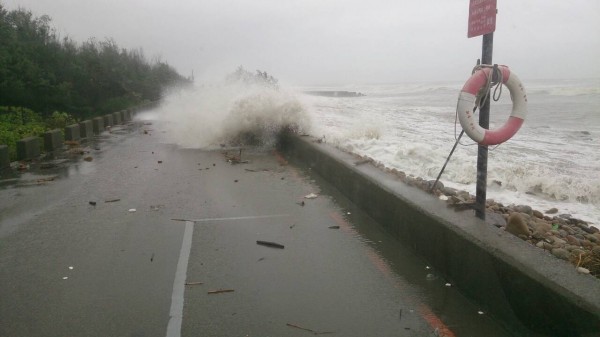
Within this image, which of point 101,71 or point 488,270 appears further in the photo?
point 101,71

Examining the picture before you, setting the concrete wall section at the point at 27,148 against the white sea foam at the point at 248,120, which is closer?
the concrete wall section at the point at 27,148

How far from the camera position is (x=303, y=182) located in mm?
9781

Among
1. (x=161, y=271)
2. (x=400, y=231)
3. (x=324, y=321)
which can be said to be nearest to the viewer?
(x=324, y=321)

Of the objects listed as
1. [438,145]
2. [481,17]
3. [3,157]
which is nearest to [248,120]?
[438,145]

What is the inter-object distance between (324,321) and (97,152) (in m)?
12.4

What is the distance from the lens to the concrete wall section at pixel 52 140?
14.6 meters

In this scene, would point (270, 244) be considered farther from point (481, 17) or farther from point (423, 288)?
point (481, 17)

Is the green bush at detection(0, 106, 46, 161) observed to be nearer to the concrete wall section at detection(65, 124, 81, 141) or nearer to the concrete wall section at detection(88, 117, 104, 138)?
the concrete wall section at detection(65, 124, 81, 141)

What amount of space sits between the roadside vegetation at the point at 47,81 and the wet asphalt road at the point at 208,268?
26.8ft

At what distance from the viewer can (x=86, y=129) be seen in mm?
18641

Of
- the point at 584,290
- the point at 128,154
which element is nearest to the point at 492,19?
the point at 584,290

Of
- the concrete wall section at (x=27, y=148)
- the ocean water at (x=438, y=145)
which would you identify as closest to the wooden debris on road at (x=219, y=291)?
the ocean water at (x=438, y=145)

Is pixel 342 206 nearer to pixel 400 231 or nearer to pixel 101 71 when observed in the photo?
pixel 400 231

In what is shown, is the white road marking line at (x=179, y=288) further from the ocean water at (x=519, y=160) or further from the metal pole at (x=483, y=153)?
the ocean water at (x=519, y=160)
